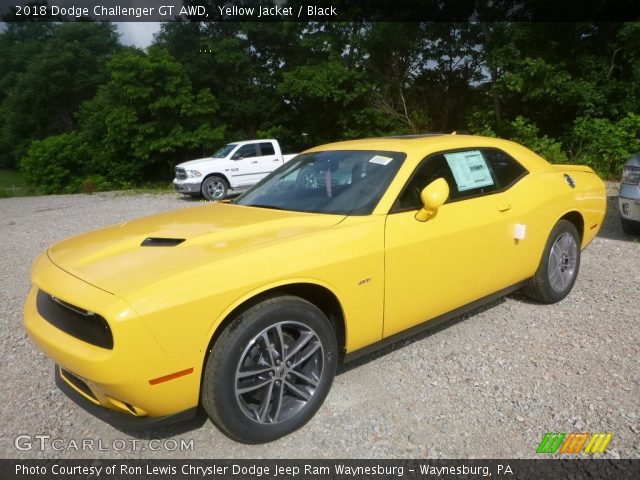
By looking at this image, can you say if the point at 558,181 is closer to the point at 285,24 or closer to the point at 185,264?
the point at 185,264

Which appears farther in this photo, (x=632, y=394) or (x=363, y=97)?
(x=363, y=97)

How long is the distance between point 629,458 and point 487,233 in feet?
5.00

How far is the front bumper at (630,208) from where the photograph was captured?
5.78 metres

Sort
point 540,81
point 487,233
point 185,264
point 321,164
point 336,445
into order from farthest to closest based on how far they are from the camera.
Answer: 1. point 540,81
2. point 321,164
3. point 487,233
4. point 336,445
5. point 185,264

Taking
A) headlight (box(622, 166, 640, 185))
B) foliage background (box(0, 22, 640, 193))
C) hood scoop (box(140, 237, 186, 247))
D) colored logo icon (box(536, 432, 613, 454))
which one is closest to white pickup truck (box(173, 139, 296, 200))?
foliage background (box(0, 22, 640, 193))

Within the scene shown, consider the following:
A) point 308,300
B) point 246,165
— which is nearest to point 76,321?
point 308,300

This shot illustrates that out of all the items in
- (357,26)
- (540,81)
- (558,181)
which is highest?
(357,26)

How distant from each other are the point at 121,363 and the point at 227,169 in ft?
39.7

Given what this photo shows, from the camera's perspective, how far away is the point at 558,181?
12.8ft

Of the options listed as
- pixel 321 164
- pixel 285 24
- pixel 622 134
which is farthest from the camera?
pixel 285 24

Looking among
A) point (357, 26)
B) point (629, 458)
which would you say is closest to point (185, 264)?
point (629, 458)

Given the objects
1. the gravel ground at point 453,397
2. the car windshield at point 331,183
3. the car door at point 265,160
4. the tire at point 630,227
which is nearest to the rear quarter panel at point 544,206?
the gravel ground at point 453,397

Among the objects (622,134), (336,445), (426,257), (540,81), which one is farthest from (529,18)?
(336,445)

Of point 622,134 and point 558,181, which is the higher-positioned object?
point 622,134
